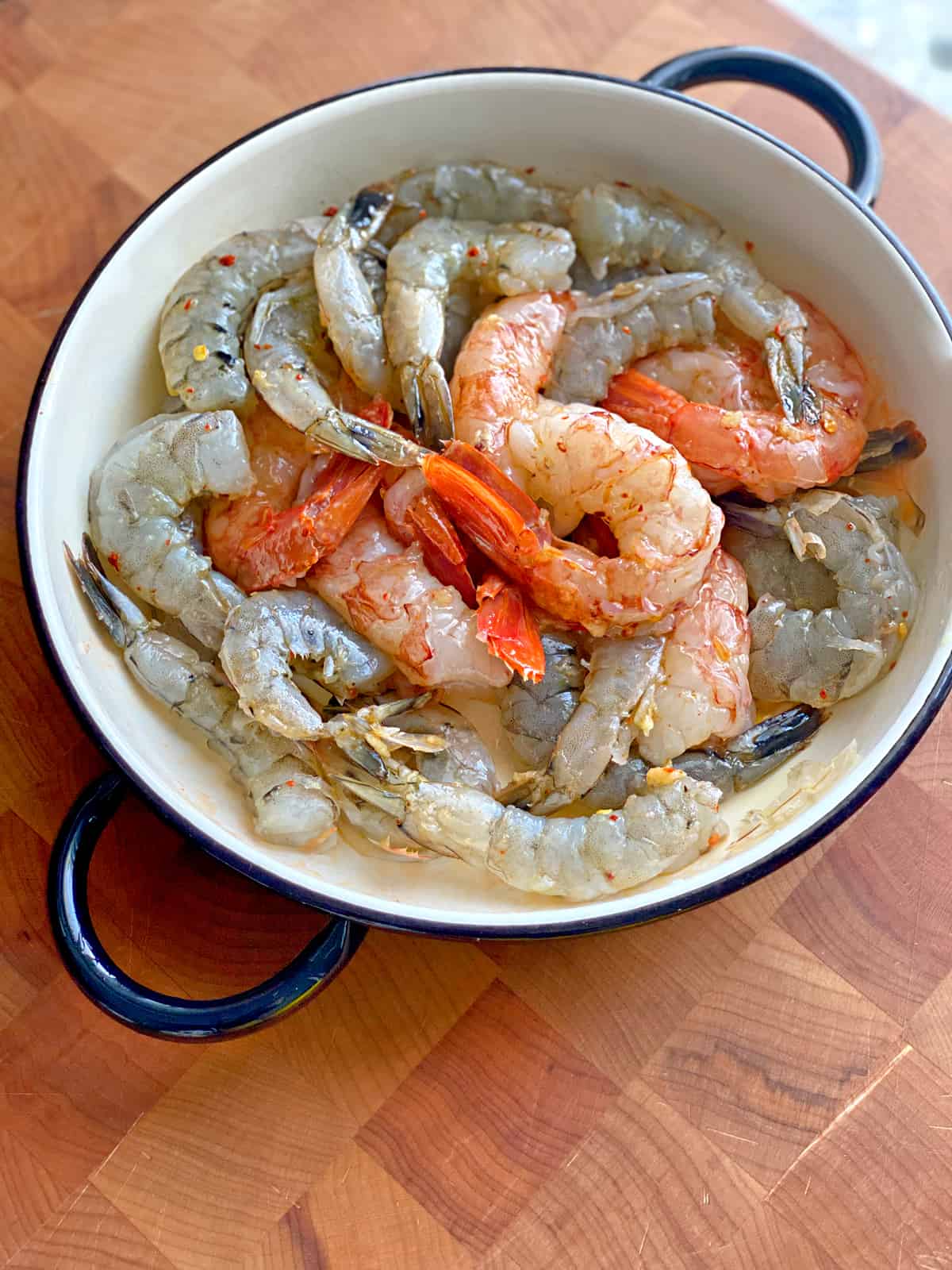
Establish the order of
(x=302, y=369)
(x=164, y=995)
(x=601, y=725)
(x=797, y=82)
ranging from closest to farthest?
1. (x=164, y=995)
2. (x=601, y=725)
3. (x=302, y=369)
4. (x=797, y=82)

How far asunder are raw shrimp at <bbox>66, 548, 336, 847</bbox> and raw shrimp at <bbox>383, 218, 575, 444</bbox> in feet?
1.26

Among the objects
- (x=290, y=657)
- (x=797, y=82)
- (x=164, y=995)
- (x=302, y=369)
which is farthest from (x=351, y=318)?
(x=164, y=995)

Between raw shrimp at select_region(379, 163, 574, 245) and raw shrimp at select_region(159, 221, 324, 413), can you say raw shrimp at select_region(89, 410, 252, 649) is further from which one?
raw shrimp at select_region(379, 163, 574, 245)

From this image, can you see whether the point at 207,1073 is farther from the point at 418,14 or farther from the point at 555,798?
the point at 418,14

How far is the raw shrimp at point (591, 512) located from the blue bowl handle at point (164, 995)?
44 centimetres

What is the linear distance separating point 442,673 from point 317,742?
0.16 metres

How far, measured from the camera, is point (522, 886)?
1350 mm

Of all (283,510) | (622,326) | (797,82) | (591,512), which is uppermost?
(797,82)

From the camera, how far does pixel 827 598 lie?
1.49 m

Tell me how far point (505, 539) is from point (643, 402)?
271 mm

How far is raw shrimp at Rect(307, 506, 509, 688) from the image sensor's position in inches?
55.8

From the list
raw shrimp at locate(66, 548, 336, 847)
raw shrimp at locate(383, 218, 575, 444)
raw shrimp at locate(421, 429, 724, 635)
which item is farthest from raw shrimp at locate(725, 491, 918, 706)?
raw shrimp at locate(66, 548, 336, 847)

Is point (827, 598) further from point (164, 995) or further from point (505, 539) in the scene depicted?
point (164, 995)

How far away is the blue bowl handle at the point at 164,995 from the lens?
1282mm
